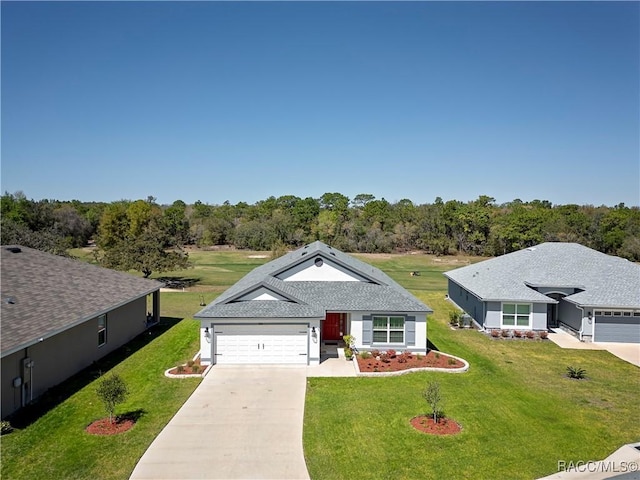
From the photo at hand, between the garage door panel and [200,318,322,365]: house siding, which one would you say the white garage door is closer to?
[200,318,322,365]: house siding

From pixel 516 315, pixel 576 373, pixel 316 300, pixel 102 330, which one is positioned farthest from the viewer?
pixel 516 315

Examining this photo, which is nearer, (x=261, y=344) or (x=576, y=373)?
(x=576, y=373)

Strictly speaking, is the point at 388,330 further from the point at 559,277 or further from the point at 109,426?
the point at 559,277

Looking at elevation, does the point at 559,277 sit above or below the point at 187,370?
above

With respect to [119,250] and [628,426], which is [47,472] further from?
[119,250]

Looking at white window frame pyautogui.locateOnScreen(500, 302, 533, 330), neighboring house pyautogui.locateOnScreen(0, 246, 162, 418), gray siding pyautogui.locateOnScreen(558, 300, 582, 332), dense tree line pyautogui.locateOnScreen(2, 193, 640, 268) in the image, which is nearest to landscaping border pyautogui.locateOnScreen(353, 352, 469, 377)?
white window frame pyautogui.locateOnScreen(500, 302, 533, 330)

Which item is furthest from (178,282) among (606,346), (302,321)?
(606,346)

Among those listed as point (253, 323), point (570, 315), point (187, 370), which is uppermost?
point (253, 323)
